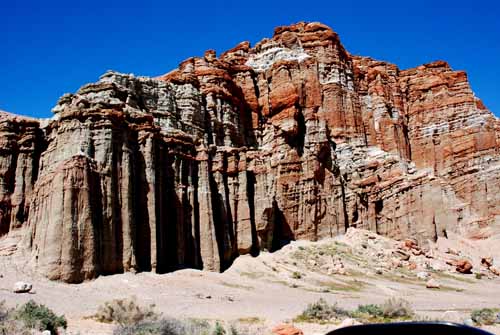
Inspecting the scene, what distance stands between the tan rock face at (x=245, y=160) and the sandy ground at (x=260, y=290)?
1.78 meters

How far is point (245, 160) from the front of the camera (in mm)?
50406

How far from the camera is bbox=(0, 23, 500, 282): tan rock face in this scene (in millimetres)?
34594

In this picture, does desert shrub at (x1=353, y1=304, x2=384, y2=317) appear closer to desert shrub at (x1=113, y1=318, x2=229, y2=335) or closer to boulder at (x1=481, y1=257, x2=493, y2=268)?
desert shrub at (x1=113, y1=318, x2=229, y2=335)

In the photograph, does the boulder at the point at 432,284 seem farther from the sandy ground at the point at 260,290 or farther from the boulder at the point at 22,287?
the boulder at the point at 22,287

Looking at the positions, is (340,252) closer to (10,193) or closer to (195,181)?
(195,181)

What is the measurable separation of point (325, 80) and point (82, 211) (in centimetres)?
4627

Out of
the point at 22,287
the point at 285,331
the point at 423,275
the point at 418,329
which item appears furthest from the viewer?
the point at 423,275

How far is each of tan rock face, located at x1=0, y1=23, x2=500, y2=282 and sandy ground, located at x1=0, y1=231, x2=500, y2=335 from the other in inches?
70.0

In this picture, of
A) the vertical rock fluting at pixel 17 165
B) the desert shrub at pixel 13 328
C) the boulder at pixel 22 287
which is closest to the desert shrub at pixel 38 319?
the desert shrub at pixel 13 328

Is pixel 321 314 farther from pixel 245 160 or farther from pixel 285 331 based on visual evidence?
pixel 245 160

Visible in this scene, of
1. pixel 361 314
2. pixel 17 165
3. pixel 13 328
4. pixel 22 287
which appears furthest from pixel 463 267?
pixel 13 328

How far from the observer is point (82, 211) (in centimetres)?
3222

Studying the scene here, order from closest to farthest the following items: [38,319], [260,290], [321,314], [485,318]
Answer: [38,319], [321,314], [485,318], [260,290]

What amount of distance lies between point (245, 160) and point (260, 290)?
54.5 feet
